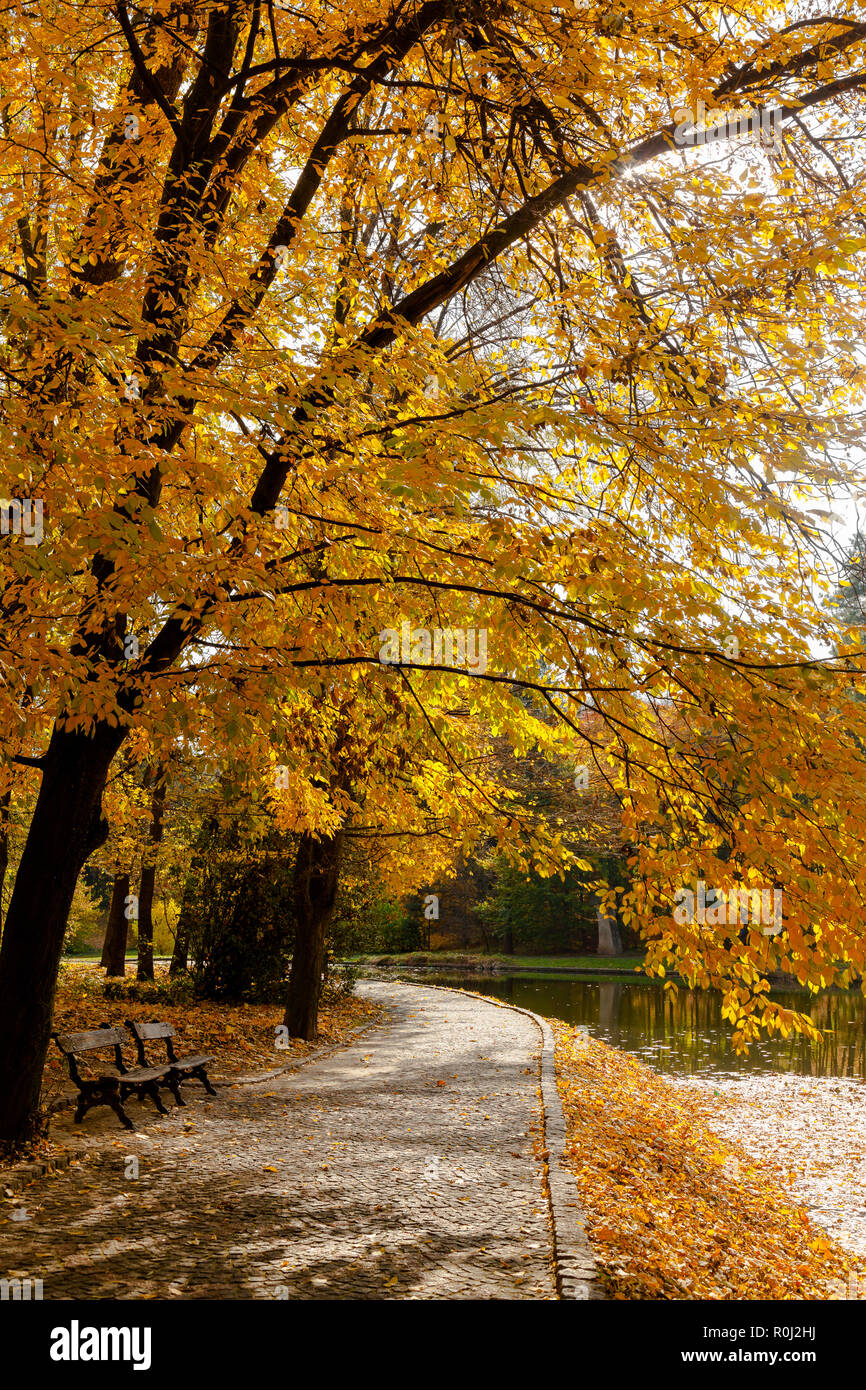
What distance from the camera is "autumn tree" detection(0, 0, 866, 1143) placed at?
4680mm

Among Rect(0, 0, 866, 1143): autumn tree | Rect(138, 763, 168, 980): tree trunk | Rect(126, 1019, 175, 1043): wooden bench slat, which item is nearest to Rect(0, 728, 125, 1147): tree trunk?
Rect(0, 0, 866, 1143): autumn tree

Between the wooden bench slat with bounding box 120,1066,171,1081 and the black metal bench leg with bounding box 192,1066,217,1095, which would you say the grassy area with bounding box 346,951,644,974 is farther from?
the wooden bench slat with bounding box 120,1066,171,1081

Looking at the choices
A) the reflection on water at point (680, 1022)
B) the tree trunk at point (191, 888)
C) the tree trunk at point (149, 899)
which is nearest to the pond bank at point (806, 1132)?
the reflection on water at point (680, 1022)

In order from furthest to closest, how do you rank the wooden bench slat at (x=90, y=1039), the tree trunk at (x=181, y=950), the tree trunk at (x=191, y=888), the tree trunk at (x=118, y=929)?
the tree trunk at (x=118, y=929)
the tree trunk at (x=181, y=950)
the tree trunk at (x=191, y=888)
the wooden bench slat at (x=90, y=1039)

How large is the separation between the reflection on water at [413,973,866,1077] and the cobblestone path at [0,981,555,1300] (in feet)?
14.9

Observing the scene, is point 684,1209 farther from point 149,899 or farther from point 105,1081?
point 149,899

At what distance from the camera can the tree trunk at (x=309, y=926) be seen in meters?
13.5

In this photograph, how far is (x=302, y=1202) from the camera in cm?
644

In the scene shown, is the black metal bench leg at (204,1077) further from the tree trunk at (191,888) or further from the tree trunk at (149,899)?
the tree trunk at (149,899)

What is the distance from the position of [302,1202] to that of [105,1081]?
2.66 m

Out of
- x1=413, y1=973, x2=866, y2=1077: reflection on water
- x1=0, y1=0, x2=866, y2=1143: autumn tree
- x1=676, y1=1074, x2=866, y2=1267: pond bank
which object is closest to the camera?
x1=0, y1=0, x2=866, y2=1143: autumn tree

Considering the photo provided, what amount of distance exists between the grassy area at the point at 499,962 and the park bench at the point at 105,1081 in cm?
2945

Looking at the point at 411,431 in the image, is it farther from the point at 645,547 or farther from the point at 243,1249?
the point at 243,1249
